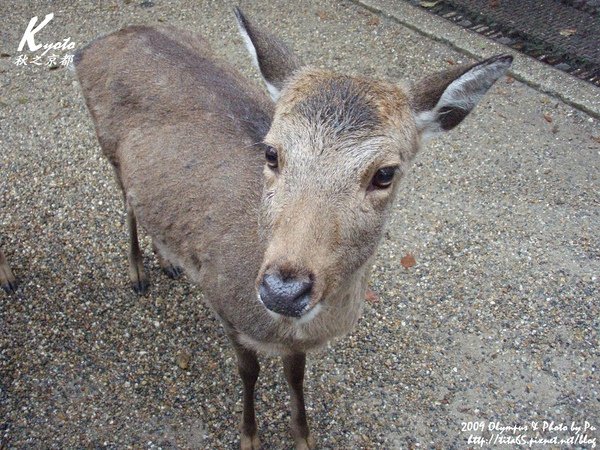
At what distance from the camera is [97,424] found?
12.3 ft

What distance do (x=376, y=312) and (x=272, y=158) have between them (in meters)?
2.08

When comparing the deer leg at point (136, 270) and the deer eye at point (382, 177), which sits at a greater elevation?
the deer eye at point (382, 177)

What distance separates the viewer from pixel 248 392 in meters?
3.54

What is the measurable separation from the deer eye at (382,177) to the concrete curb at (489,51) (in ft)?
13.9

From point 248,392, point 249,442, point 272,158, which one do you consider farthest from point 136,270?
point 272,158

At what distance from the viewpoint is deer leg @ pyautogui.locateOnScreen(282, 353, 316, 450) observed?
11.0 ft

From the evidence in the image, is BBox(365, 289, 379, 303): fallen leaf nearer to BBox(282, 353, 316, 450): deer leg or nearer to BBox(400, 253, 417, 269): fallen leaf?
BBox(400, 253, 417, 269): fallen leaf

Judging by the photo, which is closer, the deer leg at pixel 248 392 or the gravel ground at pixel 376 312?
the deer leg at pixel 248 392

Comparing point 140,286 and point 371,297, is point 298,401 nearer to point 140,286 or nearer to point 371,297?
point 371,297

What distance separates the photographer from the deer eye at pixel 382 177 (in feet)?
8.51

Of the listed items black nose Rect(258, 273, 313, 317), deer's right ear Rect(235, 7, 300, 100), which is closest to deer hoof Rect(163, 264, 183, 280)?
deer's right ear Rect(235, 7, 300, 100)

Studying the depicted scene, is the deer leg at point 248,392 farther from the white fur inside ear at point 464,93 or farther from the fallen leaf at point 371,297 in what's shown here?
the white fur inside ear at point 464,93

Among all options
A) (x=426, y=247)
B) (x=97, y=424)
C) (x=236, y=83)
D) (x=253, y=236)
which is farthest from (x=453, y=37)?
(x=97, y=424)

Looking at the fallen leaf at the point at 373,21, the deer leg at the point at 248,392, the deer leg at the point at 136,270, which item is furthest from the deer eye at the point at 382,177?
the fallen leaf at the point at 373,21
